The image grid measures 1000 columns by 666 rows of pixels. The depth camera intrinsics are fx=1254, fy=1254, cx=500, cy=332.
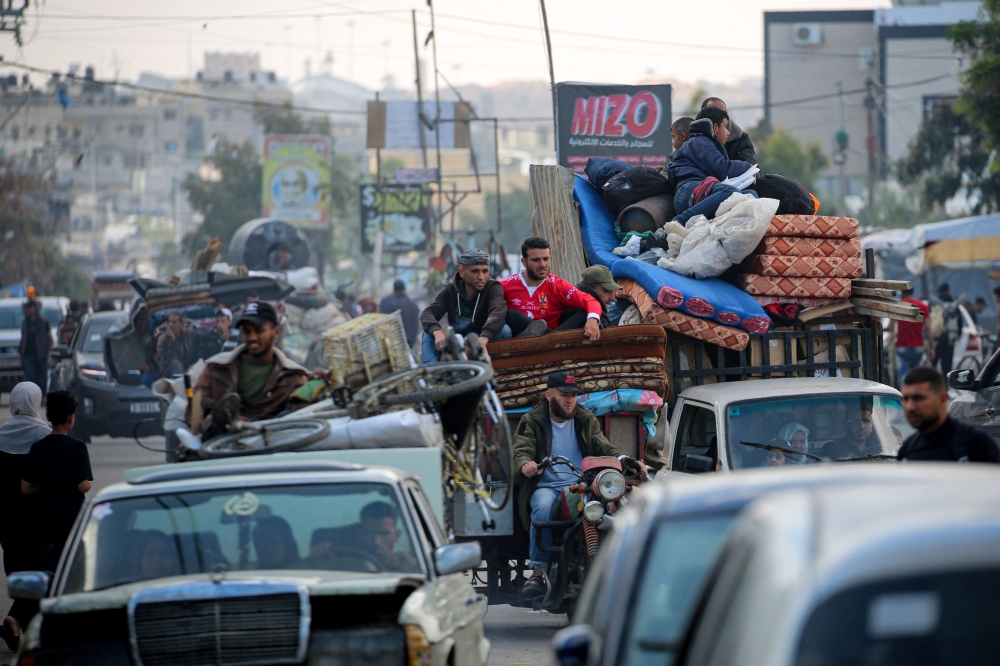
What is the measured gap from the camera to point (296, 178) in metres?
53.5

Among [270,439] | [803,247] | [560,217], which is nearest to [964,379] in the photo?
[803,247]

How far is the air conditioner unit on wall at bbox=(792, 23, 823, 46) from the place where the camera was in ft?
279

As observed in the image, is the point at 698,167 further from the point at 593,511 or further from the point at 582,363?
the point at 593,511

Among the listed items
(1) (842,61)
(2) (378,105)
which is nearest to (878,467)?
(2) (378,105)

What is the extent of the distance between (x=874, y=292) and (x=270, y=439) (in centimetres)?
556

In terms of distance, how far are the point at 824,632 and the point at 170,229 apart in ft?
470

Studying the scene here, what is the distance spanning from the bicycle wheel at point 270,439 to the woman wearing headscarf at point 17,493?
2288mm

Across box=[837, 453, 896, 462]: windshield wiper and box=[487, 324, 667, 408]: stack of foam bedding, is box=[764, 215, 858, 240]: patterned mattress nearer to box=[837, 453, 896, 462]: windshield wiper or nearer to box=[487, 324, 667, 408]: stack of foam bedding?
box=[487, 324, 667, 408]: stack of foam bedding

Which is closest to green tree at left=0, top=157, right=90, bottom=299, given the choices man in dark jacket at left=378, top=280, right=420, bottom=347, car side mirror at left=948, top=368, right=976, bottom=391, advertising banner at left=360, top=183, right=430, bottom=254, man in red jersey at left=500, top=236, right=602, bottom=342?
advertising banner at left=360, top=183, right=430, bottom=254

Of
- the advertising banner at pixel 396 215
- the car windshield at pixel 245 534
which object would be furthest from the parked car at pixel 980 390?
the advertising banner at pixel 396 215

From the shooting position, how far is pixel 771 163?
69.3 metres

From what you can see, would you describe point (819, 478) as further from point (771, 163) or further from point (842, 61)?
point (842, 61)

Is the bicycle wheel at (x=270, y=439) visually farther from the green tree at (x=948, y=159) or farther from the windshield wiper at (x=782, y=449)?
the green tree at (x=948, y=159)

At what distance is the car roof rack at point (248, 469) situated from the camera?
18.3ft
